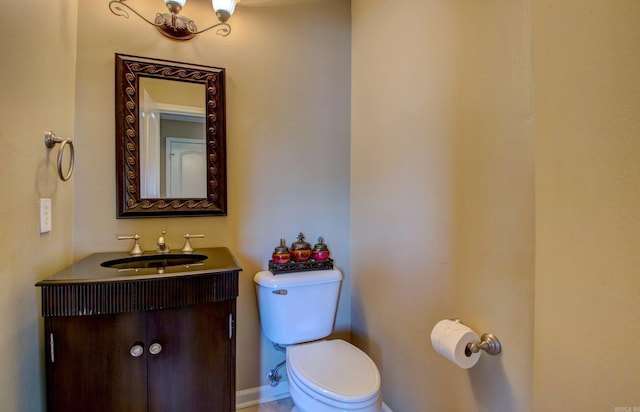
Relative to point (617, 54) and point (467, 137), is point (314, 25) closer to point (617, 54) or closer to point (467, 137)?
point (467, 137)

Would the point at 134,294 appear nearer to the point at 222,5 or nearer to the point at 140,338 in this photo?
the point at 140,338

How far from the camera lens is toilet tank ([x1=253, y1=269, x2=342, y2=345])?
1534mm

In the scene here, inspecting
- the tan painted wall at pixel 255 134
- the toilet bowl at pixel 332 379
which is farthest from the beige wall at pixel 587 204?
the tan painted wall at pixel 255 134

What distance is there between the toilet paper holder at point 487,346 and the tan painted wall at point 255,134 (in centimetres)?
99

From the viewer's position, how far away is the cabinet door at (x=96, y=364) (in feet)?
3.26

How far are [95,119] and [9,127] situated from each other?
0.58m

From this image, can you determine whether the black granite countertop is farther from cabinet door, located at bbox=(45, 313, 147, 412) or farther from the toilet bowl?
the toilet bowl

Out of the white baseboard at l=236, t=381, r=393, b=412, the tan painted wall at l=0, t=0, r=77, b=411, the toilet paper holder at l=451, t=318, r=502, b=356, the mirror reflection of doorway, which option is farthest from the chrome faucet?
the toilet paper holder at l=451, t=318, r=502, b=356

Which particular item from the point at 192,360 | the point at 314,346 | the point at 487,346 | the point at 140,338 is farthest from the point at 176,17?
the point at 487,346

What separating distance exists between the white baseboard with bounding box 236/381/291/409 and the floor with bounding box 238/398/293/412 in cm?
2

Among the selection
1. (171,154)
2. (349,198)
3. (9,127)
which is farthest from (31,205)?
(349,198)

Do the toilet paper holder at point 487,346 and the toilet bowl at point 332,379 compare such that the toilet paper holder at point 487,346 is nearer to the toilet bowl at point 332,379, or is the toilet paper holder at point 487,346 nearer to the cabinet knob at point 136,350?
the toilet bowl at point 332,379

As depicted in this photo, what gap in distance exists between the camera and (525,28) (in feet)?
2.84

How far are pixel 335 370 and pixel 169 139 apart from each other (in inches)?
54.4
